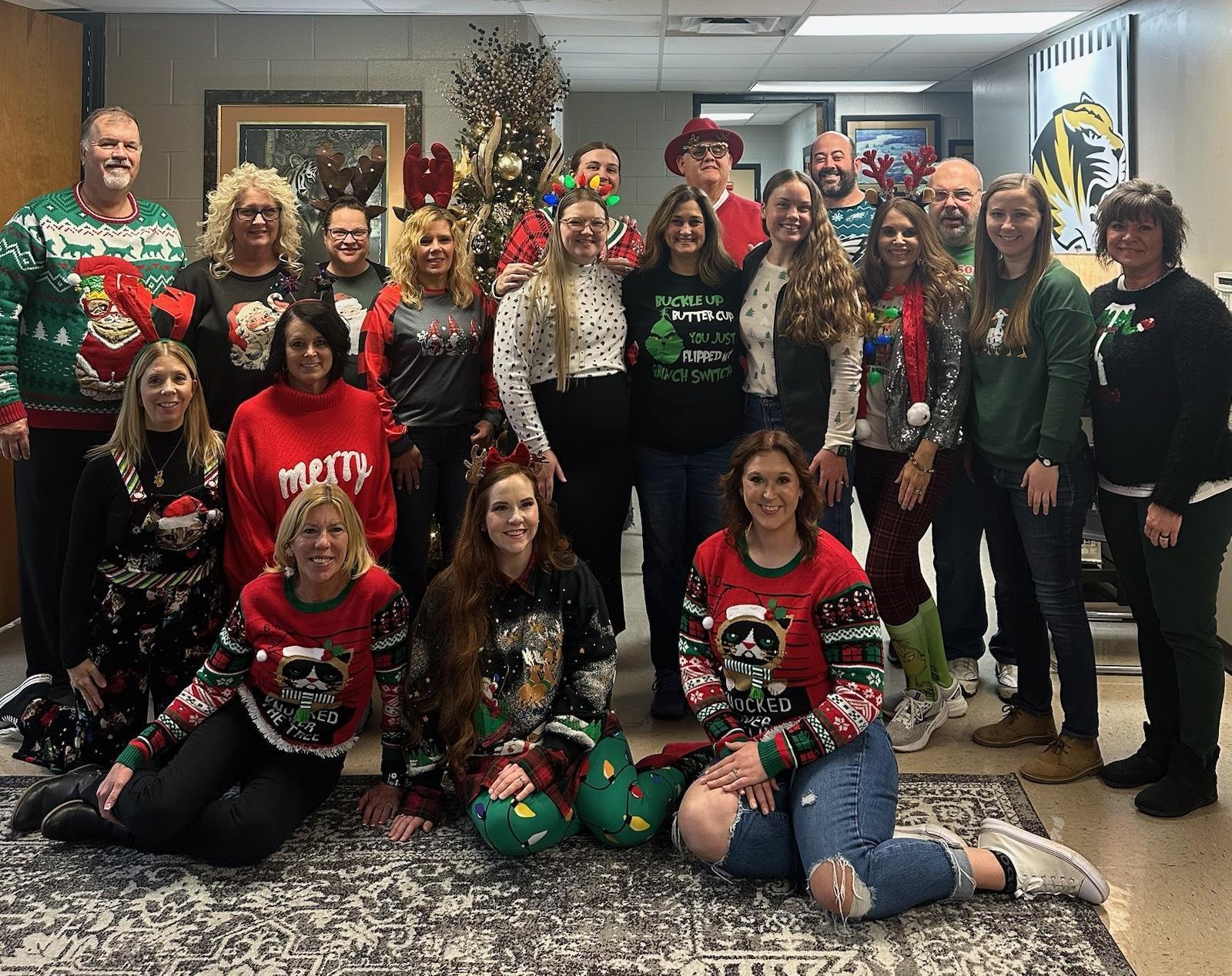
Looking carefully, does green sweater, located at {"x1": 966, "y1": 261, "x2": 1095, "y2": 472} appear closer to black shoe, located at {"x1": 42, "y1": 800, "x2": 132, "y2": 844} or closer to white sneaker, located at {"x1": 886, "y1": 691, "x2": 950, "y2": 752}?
white sneaker, located at {"x1": 886, "y1": 691, "x2": 950, "y2": 752}

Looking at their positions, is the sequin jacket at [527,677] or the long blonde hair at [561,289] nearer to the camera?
the sequin jacket at [527,677]

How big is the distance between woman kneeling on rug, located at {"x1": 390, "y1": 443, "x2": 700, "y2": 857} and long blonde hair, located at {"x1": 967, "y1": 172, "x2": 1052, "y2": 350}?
1268 mm

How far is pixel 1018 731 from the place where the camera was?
323 centimetres

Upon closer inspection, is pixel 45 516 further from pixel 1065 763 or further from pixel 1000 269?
pixel 1065 763

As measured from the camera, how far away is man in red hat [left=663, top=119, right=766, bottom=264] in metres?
3.89

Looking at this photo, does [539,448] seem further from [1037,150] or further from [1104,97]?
[1037,150]

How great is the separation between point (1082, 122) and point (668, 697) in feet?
14.2

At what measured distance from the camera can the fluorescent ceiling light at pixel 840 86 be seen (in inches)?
350

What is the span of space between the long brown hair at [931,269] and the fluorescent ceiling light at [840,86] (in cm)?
611

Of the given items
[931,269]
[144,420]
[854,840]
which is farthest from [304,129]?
[854,840]

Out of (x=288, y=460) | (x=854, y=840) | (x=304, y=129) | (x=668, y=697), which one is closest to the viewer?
(x=854, y=840)

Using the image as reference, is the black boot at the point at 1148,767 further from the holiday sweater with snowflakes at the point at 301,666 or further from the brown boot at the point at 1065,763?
the holiday sweater with snowflakes at the point at 301,666

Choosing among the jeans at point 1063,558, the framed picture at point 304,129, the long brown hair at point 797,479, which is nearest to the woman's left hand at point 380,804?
the long brown hair at point 797,479

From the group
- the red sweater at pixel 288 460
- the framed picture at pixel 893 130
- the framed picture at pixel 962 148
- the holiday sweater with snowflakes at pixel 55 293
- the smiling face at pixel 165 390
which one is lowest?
the red sweater at pixel 288 460
